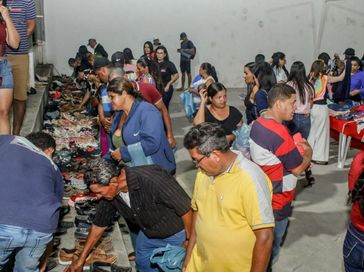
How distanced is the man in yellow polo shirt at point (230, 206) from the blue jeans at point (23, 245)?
1036 millimetres

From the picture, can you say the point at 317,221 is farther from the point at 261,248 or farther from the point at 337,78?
the point at 337,78

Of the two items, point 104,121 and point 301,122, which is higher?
point 104,121

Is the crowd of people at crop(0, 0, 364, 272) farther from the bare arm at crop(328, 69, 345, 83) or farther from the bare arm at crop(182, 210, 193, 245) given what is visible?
the bare arm at crop(328, 69, 345, 83)

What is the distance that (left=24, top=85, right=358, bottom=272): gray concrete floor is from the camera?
206 inches

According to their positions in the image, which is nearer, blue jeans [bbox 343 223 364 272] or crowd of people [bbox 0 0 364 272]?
crowd of people [bbox 0 0 364 272]

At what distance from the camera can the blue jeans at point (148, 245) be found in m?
3.73

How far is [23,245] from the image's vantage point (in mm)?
3098

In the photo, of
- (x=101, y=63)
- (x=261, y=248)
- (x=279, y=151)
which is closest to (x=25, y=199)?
(x=261, y=248)

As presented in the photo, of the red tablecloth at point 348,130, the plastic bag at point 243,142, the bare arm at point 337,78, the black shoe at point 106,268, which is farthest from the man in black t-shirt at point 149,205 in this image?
the bare arm at point 337,78

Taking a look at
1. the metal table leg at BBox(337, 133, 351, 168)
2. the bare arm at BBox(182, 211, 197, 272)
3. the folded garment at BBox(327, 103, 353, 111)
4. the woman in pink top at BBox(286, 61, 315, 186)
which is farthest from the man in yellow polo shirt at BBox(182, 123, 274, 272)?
the folded garment at BBox(327, 103, 353, 111)

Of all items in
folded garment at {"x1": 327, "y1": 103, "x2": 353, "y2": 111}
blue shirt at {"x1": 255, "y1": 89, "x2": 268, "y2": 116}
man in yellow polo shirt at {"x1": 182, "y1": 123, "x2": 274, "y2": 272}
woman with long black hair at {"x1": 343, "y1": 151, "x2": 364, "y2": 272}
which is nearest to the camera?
man in yellow polo shirt at {"x1": 182, "y1": 123, "x2": 274, "y2": 272}

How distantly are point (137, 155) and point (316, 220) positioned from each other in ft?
9.72

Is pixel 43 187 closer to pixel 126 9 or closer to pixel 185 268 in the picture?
pixel 185 268

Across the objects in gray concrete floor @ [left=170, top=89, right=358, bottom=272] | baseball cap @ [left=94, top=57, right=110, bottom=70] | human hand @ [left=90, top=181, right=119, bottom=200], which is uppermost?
baseball cap @ [left=94, top=57, right=110, bottom=70]
